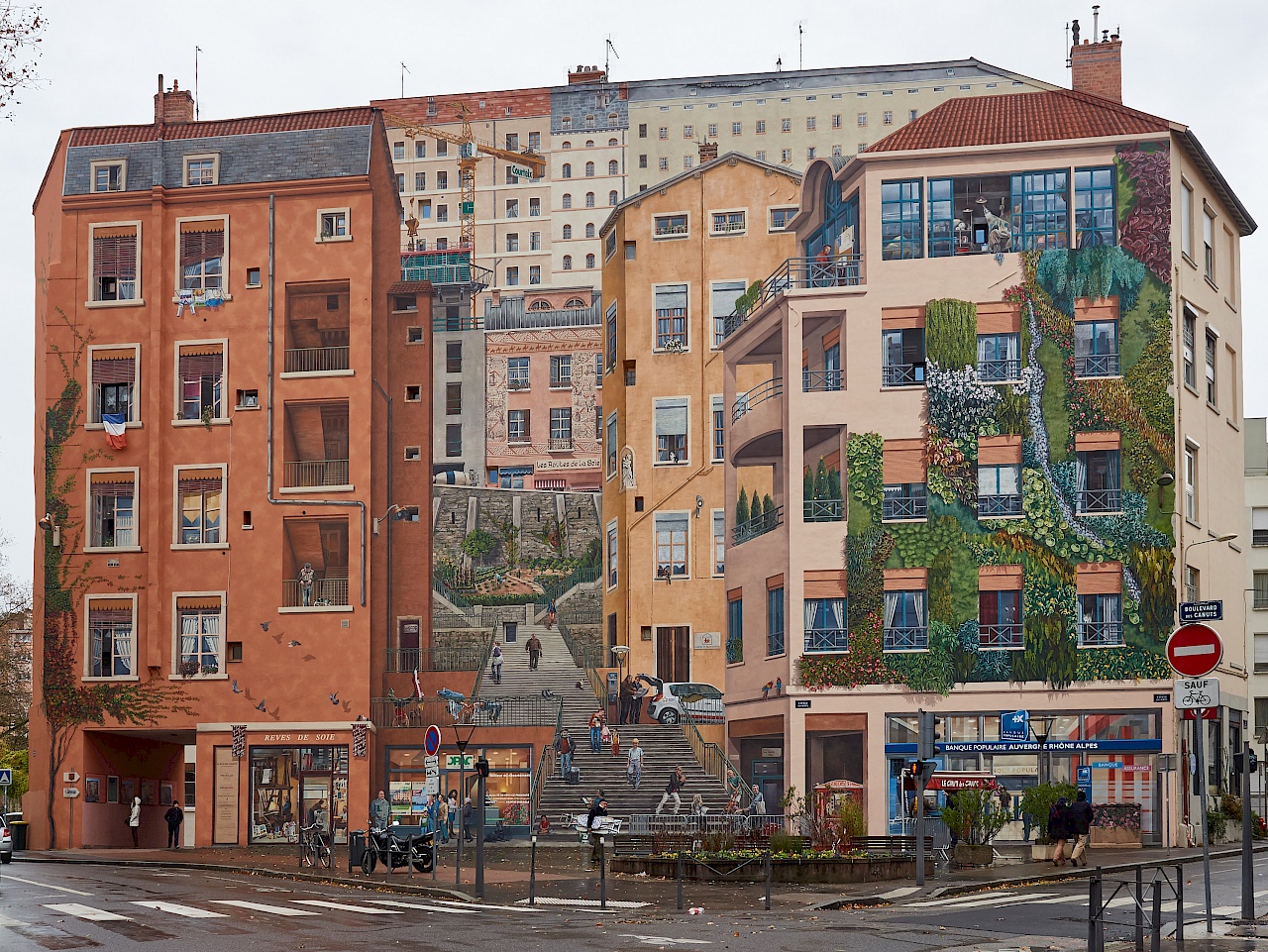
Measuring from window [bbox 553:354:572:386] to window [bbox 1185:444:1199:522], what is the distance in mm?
59179

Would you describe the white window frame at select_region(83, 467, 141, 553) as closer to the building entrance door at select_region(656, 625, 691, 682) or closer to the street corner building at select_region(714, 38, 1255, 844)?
the street corner building at select_region(714, 38, 1255, 844)

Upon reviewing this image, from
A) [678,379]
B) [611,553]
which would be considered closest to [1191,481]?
[678,379]

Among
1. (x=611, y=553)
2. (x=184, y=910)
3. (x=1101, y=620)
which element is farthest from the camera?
(x=611, y=553)

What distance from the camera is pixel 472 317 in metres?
110

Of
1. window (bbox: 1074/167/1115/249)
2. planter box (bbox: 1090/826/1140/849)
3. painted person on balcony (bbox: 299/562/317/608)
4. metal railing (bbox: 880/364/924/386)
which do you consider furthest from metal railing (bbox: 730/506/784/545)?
painted person on balcony (bbox: 299/562/317/608)

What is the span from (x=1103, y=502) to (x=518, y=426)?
202 feet

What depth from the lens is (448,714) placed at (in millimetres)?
55281

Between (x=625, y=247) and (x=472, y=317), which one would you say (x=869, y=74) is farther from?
(x=625, y=247)

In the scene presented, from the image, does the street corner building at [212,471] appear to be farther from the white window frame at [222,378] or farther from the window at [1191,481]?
the window at [1191,481]

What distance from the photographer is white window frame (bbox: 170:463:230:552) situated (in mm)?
54562

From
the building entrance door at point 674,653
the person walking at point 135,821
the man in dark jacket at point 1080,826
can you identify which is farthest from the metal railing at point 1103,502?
the person walking at point 135,821

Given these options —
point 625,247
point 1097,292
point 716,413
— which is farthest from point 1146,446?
point 625,247

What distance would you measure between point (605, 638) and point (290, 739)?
64.1ft

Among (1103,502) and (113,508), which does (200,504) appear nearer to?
(113,508)
